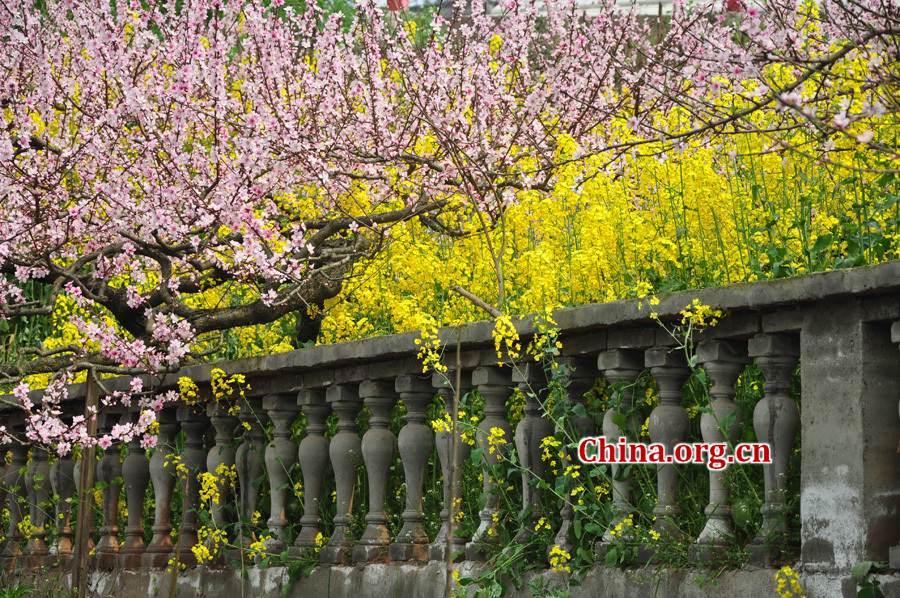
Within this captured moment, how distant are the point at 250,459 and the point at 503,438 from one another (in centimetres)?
160

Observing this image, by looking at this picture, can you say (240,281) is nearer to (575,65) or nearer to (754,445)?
(575,65)

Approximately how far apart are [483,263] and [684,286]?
1.21 metres

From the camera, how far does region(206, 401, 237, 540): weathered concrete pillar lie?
574 cm

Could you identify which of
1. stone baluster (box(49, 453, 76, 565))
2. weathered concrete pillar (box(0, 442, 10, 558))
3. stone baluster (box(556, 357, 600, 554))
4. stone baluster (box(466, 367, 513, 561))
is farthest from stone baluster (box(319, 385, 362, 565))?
weathered concrete pillar (box(0, 442, 10, 558))

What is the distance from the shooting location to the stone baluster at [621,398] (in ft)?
14.0

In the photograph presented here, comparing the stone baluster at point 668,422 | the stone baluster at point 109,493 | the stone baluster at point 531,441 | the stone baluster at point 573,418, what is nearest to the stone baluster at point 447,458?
the stone baluster at point 531,441

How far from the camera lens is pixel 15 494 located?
274 inches

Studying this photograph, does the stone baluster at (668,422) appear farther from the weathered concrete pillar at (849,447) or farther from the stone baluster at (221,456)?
the stone baluster at (221,456)

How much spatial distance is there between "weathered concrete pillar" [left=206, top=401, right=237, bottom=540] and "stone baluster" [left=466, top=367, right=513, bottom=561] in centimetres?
158

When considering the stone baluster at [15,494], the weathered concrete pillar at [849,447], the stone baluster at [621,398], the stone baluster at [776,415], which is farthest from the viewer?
the stone baluster at [15,494]

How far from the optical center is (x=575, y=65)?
8.22 metres

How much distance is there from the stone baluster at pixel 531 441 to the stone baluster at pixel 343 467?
0.94 metres

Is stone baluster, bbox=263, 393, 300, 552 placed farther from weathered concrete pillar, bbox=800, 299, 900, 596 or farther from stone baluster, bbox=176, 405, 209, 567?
weathered concrete pillar, bbox=800, 299, 900, 596

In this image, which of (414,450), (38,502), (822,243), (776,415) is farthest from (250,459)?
(822,243)
